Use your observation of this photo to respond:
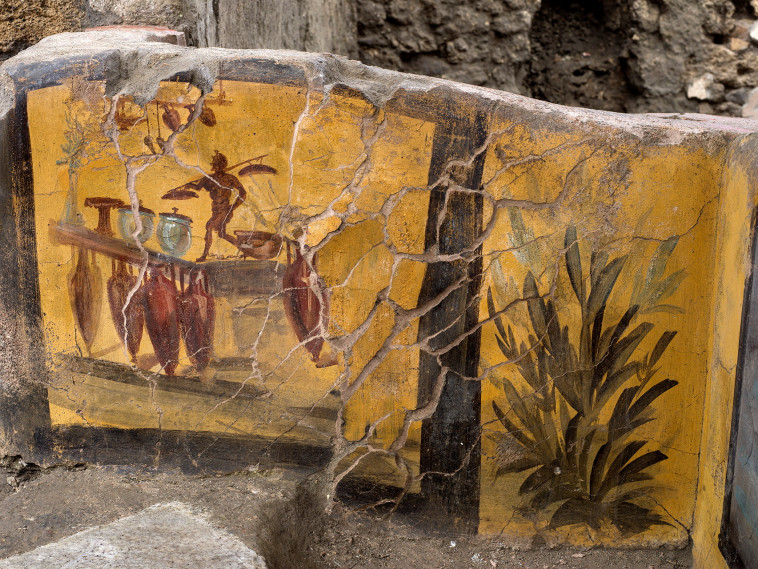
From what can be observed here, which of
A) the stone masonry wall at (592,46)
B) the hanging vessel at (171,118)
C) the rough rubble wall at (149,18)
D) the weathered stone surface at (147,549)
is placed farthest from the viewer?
the stone masonry wall at (592,46)

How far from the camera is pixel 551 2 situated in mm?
5164

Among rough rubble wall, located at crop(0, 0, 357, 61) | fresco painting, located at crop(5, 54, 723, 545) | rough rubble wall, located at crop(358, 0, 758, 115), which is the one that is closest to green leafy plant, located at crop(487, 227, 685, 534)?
fresco painting, located at crop(5, 54, 723, 545)

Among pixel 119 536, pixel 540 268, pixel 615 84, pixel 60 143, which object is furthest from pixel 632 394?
pixel 615 84

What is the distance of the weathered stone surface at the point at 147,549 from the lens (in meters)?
1.46

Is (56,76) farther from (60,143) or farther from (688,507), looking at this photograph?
(688,507)

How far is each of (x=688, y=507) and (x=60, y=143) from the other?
1925mm

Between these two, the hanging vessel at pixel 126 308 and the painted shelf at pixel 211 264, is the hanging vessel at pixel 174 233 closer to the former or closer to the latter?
the painted shelf at pixel 211 264

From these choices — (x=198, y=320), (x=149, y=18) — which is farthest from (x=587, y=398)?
(x=149, y=18)

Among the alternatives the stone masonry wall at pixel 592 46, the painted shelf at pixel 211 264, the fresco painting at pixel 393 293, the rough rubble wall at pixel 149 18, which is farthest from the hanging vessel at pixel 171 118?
the stone masonry wall at pixel 592 46

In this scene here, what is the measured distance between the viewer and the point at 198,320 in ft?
6.02

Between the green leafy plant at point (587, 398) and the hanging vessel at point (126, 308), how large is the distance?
3.07 feet

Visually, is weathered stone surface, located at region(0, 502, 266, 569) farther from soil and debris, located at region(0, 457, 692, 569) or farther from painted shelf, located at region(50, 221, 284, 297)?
painted shelf, located at region(50, 221, 284, 297)

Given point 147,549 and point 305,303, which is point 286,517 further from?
point 305,303

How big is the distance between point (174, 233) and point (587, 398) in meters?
1.18
